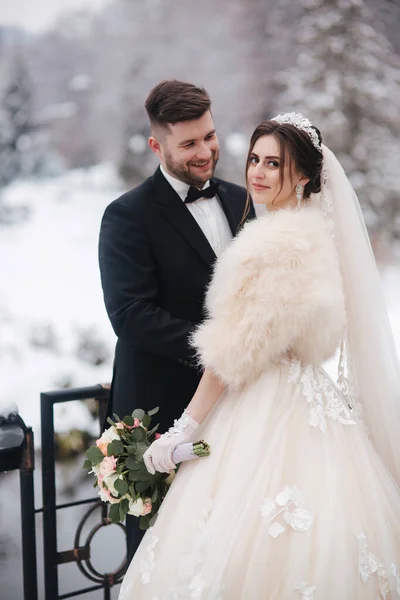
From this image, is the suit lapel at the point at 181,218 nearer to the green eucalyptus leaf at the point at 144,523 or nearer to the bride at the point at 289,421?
the bride at the point at 289,421

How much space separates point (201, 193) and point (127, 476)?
0.93 meters

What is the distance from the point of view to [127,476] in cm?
Answer: 176

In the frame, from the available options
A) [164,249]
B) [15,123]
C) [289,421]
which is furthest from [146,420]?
[15,123]

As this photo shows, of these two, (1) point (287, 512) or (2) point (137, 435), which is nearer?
(1) point (287, 512)

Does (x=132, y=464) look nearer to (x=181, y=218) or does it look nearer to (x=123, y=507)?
(x=123, y=507)

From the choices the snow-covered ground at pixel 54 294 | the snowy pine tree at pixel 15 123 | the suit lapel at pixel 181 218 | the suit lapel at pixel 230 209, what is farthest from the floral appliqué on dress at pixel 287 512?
the snowy pine tree at pixel 15 123

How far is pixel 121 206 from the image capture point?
204 cm

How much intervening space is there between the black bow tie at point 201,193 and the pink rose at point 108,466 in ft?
2.80

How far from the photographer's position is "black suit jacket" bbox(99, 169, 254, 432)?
1954mm

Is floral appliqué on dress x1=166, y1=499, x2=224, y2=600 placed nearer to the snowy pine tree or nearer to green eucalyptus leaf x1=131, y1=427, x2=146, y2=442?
green eucalyptus leaf x1=131, y1=427, x2=146, y2=442

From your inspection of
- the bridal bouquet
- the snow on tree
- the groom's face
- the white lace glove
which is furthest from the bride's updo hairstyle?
the snow on tree

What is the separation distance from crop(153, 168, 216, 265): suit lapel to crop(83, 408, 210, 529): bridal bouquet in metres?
0.58

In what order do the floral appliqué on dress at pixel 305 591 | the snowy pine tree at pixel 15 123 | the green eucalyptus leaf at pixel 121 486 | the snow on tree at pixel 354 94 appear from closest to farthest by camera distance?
the floral appliqué on dress at pixel 305 591, the green eucalyptus leaf at pixel 121 486, the snowy pine tree at pixel 15 123, the snow on tree at pixel 354 94

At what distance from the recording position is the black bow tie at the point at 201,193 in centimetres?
209
